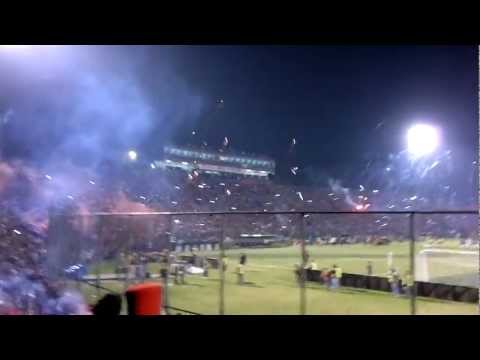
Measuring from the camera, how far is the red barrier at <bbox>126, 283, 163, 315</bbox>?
4484 mm

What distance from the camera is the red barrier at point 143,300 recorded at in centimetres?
448

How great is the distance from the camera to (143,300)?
4.57 metres

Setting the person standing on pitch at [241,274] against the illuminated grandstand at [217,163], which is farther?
the illuminated grandstand at [217,163]

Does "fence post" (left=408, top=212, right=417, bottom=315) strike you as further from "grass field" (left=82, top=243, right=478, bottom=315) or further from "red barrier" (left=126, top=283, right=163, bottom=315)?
"red barrier" (left=126, top=283, right=163, bottom=315)

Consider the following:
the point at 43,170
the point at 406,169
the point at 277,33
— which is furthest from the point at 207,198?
the point at 277,33

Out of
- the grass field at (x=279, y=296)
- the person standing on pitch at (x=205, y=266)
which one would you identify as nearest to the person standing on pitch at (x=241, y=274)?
the grass field at (x=279, y=296)

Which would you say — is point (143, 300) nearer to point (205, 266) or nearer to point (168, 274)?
point (168, 274)

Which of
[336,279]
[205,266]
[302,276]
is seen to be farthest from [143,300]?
[336,279]

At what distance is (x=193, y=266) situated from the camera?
7.58 m

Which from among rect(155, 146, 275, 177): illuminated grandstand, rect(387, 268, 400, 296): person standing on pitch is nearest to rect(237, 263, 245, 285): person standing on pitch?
rect(387, 268, 400, 296): person standing on pitch

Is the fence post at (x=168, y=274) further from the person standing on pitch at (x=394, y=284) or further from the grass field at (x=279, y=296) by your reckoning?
the person standing on pitch at (x=394, y=284)

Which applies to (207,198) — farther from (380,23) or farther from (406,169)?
(380,23)

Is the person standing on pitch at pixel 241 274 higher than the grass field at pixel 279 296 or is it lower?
higher
